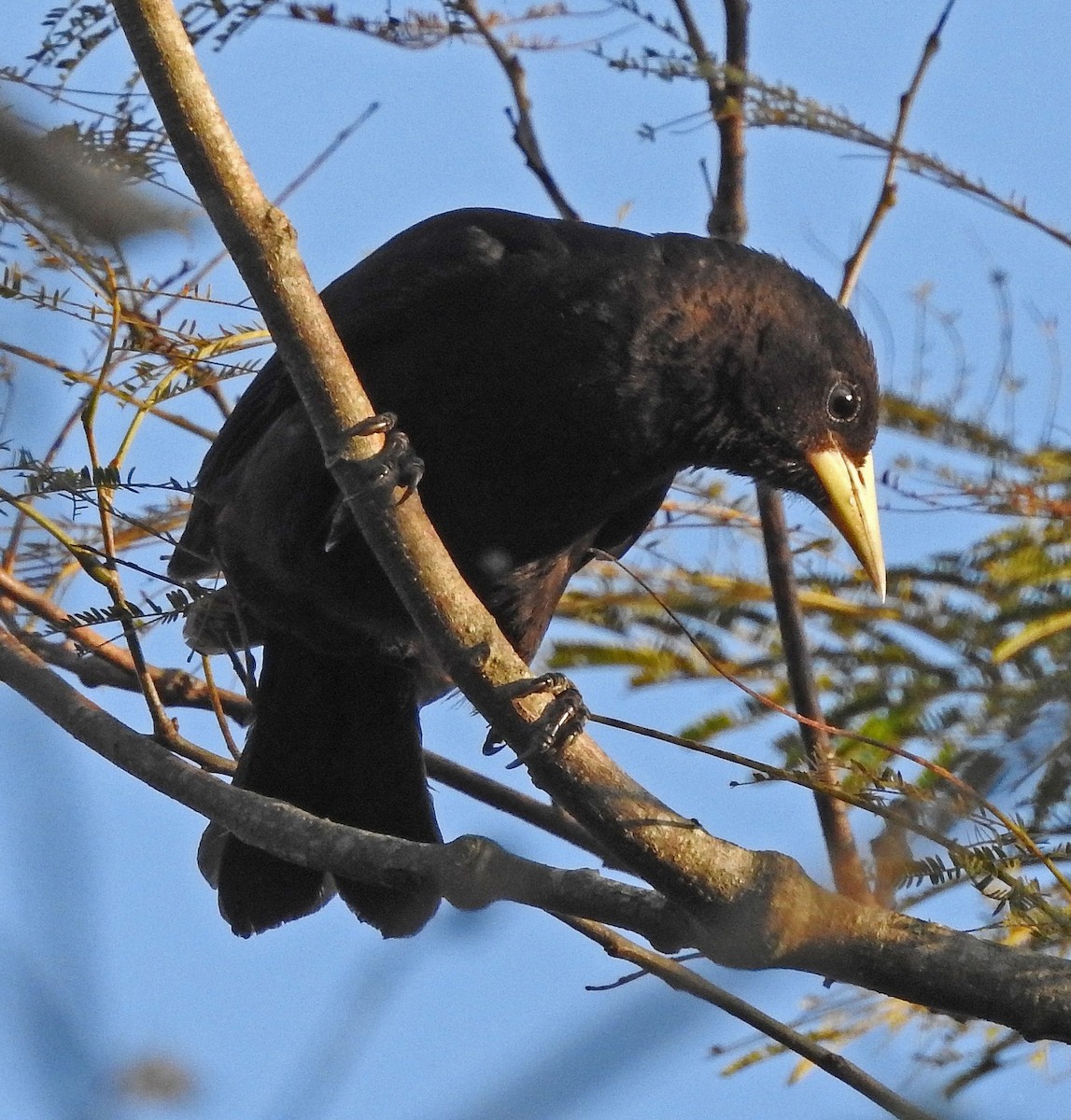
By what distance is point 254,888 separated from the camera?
341 centimetres

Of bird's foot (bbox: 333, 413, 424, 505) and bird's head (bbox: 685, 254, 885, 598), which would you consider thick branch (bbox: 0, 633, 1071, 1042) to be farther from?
bird's head (bbox: 685, 254, 885, 598)

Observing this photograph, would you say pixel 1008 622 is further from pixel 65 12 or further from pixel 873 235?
pixel 65 12

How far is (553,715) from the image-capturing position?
2453mm

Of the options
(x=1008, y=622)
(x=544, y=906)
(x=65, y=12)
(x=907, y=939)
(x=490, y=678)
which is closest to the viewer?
(x=907, y=939)

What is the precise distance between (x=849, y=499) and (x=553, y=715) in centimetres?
111

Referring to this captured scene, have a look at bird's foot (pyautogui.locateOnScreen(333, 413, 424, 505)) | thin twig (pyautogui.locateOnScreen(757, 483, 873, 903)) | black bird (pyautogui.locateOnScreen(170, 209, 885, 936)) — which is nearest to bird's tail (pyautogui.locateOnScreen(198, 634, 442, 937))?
black bird (pyautogui.locateOnScreen(170, 209, 885, 936))

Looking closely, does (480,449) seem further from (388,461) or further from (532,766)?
(532,766)

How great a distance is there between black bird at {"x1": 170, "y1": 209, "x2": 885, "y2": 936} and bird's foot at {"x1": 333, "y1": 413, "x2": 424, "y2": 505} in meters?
0.60

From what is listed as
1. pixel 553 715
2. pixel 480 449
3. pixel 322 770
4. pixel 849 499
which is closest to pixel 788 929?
pixel 553 715

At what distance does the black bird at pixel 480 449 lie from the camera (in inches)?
120

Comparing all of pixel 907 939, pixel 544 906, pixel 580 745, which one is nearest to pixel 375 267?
pixel 580 745

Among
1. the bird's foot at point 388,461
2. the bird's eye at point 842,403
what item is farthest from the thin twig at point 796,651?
the bird's foot at point 388,461

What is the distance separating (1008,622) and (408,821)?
4.70 ft

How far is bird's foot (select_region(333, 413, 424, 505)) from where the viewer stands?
228 centimetres
